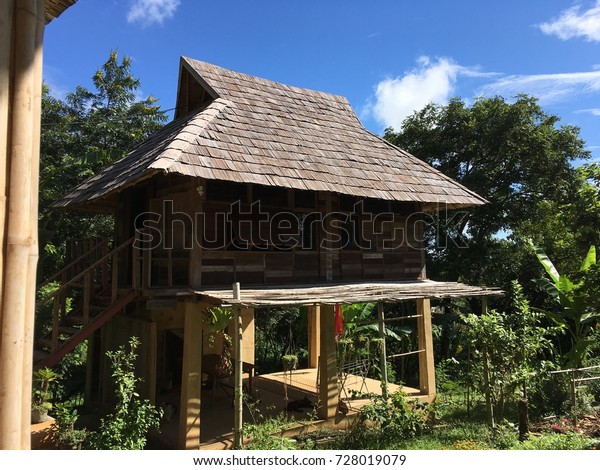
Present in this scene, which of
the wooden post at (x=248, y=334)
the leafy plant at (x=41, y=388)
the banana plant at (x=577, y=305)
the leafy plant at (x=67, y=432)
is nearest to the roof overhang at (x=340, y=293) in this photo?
the leafy plant at (x=67, y=432)

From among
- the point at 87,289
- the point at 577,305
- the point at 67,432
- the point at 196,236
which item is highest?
the point at 196,236

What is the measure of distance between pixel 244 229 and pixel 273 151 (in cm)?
170

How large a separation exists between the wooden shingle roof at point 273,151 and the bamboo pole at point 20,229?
14.1 feet

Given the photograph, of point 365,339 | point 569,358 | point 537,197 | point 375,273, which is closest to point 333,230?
point 375,273

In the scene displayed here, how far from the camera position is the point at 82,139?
63.2 feet

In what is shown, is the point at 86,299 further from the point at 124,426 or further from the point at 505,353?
the point at 505,353

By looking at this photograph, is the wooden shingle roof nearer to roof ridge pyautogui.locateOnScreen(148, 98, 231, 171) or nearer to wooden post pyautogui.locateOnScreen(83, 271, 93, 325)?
roof ridge pyautogui.locateOnScreen(148, 98, 231, 171)

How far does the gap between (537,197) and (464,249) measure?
371 cm

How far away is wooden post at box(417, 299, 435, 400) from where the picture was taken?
11.0m

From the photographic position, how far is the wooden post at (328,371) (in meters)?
9.02

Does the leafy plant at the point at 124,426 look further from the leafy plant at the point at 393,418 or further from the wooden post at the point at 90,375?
the wooden post at the point at 90,375

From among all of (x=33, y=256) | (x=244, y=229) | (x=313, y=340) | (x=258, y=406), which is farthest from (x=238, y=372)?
(x=313, y=340)

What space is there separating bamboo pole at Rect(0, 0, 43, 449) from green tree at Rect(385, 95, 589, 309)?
1734 centimetres

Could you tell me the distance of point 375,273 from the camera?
10.6 meters
